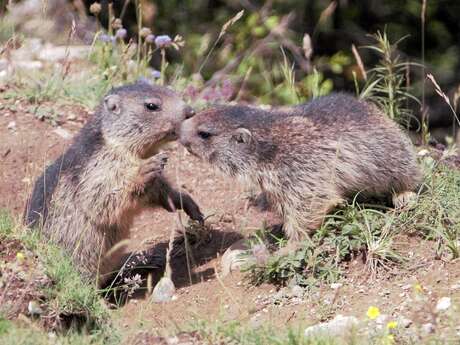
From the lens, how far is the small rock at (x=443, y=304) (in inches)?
206

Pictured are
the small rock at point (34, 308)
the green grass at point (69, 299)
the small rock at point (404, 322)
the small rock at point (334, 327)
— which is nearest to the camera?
the small rock at point (334, 327)

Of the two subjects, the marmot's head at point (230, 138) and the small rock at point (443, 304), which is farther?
the marmot's head at point (230, 138)

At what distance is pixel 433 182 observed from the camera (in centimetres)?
669

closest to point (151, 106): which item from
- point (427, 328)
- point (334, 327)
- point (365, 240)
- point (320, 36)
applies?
point (365, 240)

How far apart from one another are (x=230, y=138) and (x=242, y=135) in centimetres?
12

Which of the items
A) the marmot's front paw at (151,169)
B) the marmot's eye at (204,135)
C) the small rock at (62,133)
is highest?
the marmot's eye at (204,135)

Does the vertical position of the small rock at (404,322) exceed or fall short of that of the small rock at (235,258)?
it exceeds it

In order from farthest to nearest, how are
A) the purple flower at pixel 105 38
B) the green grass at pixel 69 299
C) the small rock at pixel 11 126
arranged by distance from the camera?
1. the purple flower at pixel 105 38
2. the small rock at pixel 11 126
3. the green grass at pixel 69 299

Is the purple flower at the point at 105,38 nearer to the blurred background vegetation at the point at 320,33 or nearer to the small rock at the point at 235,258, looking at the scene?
the blurred background vegetation at the point at 320,33

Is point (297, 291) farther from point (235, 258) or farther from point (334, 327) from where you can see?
point (334, 327)

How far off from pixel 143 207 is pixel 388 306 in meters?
2.23

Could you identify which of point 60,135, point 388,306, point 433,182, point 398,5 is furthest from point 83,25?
point 388,306

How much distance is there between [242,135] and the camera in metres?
6.59

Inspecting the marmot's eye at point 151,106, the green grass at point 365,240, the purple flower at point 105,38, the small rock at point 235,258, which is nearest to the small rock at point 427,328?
the green grass at point 365,240
